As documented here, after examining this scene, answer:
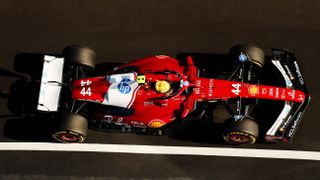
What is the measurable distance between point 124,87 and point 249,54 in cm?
315

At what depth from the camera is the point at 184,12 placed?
533 inches

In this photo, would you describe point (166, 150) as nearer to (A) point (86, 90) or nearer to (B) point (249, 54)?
(A) point (86, 90)

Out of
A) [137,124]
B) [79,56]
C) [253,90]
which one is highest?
[79,56]

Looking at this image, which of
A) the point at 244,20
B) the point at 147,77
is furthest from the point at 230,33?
the point at 147,77

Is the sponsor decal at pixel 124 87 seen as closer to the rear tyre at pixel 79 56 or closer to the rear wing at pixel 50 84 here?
the rear tyre at pixel 79 56

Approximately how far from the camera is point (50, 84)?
1159 cm

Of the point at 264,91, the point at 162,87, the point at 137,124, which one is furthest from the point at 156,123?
the point at 264,91

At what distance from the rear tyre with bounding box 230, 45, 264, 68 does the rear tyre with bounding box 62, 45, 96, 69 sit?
3573mm

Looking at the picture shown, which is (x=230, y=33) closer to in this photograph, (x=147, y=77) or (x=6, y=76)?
(x=147, y=77)

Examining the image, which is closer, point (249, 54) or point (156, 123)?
A: point (156, 123)

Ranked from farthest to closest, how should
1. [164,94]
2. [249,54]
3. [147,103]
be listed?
[249,54] → [147,103] → [164,94]

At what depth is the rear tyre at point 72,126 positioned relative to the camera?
36.0 ft

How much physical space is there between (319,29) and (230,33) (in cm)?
249

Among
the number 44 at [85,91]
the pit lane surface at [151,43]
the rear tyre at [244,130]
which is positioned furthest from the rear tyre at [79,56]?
the rear tyre at [244,130]
